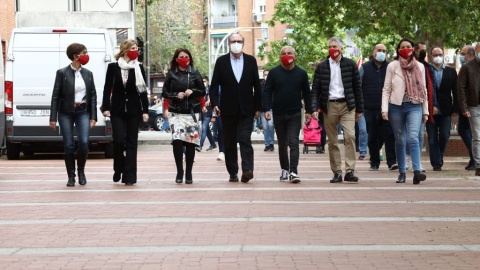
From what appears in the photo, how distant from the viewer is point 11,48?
847 inches

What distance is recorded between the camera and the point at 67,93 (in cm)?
1445

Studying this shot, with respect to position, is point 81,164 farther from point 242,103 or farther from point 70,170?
point 242,103

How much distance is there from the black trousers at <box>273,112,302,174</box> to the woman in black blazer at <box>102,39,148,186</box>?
185 centimetres

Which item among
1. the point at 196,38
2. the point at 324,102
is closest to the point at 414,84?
the point at 324,102

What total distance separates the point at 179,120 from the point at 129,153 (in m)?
0.82

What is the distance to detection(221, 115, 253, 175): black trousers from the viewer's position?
15.0m

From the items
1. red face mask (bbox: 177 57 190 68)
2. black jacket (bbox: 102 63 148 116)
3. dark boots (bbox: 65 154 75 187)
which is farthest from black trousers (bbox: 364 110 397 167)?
dark boots (bbox: 65 154 75 187)

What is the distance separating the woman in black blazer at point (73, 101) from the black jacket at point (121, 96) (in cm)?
21

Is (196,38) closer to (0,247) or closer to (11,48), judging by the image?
(11,48)

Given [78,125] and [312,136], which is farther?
[312,136]

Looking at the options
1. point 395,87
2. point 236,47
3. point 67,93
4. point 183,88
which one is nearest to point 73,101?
point 67,93

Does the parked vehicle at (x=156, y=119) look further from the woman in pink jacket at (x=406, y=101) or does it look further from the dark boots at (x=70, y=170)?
the woman in pink jacket at (x=406, y=101)

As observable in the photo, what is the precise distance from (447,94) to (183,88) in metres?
4.88

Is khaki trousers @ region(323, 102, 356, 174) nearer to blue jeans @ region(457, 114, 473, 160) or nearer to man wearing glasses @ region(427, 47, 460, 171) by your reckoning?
man wearing glasses @ region(427, 47, 460, 171)
